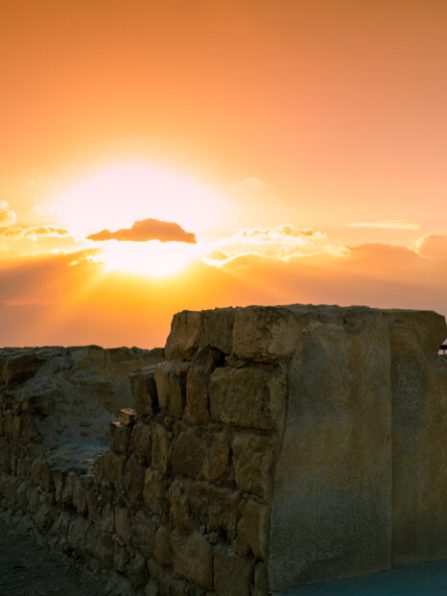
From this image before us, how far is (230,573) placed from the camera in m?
3.85

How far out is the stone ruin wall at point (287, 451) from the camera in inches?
145

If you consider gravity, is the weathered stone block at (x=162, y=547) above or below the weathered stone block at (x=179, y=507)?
below

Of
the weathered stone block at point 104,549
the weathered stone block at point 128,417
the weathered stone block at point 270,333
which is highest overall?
the weathered stone block at point 270,333

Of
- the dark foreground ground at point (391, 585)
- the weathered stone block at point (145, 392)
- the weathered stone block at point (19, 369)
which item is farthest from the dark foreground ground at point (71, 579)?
the weathered stone block at point (19, 369)

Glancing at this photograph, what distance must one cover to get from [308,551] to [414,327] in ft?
4.28

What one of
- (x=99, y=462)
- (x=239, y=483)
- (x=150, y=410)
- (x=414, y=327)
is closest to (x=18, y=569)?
(x=99, y=462)

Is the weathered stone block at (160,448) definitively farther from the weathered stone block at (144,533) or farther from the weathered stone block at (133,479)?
the weathered stone block at (144,533)

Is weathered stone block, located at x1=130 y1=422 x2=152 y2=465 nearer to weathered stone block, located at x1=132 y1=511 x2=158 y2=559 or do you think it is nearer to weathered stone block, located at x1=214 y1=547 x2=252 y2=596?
weathered stone block, located at x1=132 y1=511 x2=158 y2=559

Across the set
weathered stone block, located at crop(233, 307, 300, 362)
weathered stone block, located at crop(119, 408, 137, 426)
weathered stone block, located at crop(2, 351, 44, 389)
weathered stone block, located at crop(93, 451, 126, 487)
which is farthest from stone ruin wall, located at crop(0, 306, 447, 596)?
weathered stone block, located at crop(2, 351, 44, 389)

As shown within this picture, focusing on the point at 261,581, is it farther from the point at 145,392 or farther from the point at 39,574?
the point at 39,574

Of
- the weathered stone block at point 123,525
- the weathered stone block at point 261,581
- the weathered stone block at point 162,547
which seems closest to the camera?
the weathered stone block at point 261,581

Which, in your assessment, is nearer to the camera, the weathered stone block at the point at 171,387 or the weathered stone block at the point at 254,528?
the weathered stone block at the point at 254,528

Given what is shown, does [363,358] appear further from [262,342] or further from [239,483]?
[239,483]

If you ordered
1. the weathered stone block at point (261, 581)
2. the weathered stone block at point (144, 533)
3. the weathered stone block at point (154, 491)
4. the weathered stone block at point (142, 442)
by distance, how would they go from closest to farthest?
1. the weathered stone block at point (261, 581)
2. the weathered stone block at point (154, 491)
3. the weathered stone block at point (144, 533)
4. the weathered stone block at point (142, 442)
